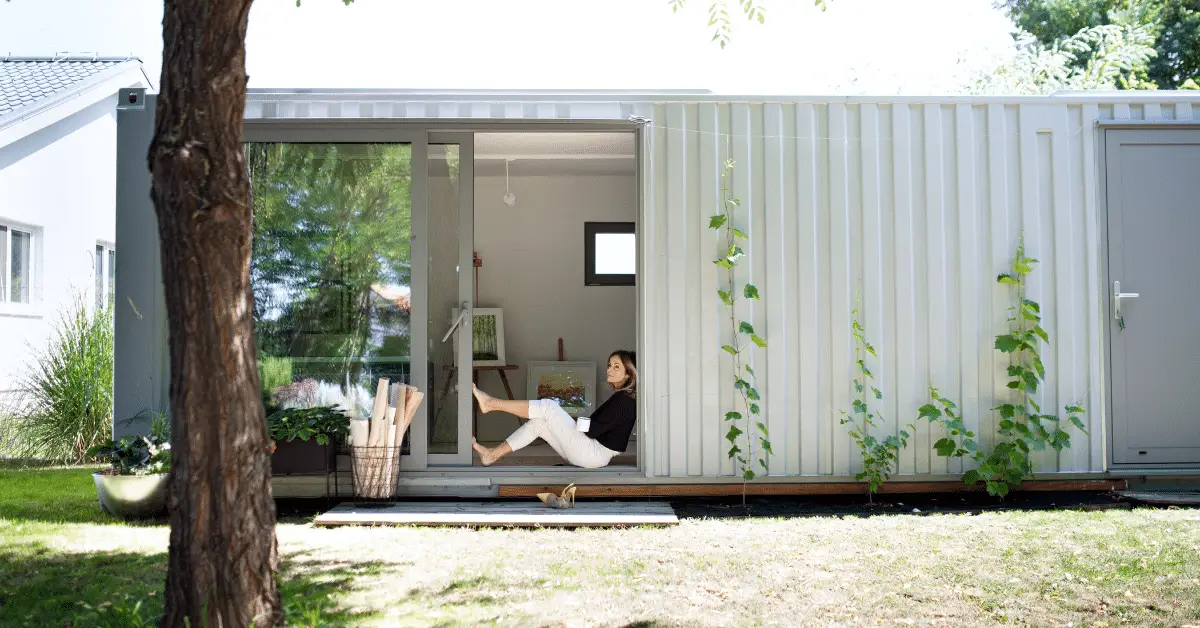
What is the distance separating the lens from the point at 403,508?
582 centimetres

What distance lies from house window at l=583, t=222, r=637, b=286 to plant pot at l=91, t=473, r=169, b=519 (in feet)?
16.8

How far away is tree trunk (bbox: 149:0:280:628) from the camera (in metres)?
2.98

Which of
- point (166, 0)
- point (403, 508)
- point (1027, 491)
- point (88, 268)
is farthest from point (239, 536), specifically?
Result: point (88, 268)

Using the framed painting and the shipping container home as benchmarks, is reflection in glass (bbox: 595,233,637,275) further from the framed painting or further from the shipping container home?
the shipping container home

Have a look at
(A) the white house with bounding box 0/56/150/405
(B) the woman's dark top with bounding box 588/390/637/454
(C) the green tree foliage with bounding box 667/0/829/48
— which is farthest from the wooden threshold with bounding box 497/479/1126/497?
(A) the white house with bounding box 0/56/150/405

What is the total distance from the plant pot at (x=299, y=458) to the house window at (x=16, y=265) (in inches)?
224

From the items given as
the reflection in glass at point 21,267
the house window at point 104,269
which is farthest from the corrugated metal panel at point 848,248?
the house window at point 104,269

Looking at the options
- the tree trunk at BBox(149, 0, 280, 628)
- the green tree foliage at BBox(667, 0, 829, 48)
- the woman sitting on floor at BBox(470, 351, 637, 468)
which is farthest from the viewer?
the woman sitting on floor at BBox(470, 351, 637, 468)

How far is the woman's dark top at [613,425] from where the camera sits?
6.41 metres

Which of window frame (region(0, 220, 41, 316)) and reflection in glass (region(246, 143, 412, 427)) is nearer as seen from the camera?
reflection in glass (region(246, 143, 412, 427))

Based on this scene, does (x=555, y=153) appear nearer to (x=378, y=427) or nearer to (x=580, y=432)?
(x=580, y=432)

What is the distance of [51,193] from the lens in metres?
10.9

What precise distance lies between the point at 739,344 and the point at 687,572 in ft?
7.02

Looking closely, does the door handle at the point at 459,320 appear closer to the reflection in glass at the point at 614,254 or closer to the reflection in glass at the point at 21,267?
the reflection in glass at the point at 614,254
